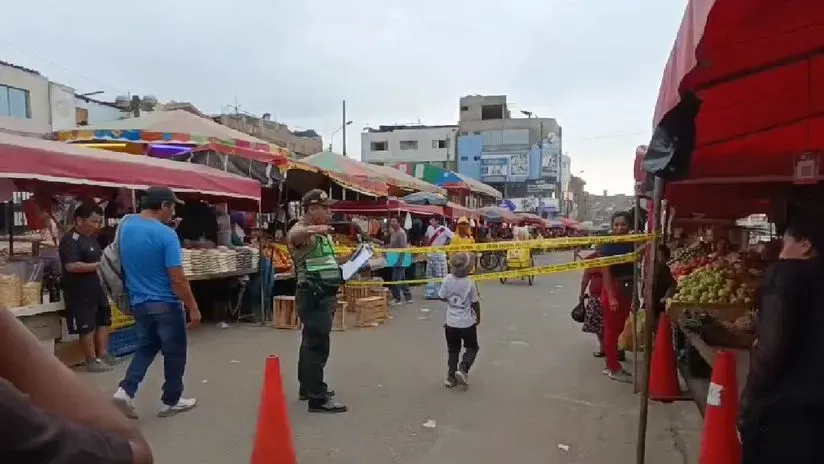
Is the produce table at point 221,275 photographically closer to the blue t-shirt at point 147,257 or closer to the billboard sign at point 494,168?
the blue t-shirt at point 147,257

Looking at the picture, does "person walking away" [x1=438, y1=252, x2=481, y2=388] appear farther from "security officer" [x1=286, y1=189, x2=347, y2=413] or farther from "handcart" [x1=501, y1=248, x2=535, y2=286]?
"handcart" [x1=501, y1=248, x2=535, y2=286]

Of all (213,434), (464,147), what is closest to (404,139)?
(464,147)

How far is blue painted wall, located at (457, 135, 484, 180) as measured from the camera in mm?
73188

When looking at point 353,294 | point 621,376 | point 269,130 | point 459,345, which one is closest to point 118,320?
point 459,345

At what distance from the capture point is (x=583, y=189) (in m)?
116

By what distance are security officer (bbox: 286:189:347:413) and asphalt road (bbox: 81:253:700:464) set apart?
10.9 inches

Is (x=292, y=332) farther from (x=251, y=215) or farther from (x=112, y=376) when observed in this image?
(x=251, y=215)

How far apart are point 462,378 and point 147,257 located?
3403mm

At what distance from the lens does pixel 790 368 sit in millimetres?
2832

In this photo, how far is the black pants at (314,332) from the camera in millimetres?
5742

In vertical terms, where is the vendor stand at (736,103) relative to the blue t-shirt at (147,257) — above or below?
above

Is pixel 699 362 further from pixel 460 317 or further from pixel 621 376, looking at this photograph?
pixel 460 317

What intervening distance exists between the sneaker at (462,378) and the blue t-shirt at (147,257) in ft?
10.1

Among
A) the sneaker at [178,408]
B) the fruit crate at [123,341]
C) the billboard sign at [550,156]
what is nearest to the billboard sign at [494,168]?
the billboard sign at [550,156]
